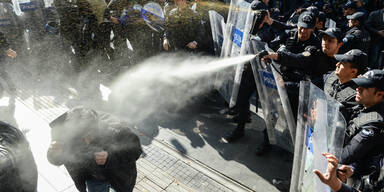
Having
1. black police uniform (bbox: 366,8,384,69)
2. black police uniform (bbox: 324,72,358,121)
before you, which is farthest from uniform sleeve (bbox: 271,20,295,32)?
black police uniform (bbox: 366,8,384,69)

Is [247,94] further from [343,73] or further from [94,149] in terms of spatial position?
[94,149]

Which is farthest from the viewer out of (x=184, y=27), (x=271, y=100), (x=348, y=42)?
(x=184, y=27)

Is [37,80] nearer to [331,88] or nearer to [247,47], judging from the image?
[247,47]

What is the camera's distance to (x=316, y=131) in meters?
2.11

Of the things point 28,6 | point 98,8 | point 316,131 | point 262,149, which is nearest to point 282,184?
point 262,149

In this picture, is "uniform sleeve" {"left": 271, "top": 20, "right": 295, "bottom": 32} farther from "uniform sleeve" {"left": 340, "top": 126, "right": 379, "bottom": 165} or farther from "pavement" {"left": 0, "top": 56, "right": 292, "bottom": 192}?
"uniform sleeve" {"left": 340, "top": 126, "right": 379, "bottom": 165}

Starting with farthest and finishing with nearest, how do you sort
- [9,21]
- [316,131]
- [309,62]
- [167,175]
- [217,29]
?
[9,21] → [217,29] → [167,175] → [309,62] → [316,131]

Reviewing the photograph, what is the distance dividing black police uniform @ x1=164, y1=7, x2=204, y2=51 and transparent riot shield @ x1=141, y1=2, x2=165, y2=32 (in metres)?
0.34

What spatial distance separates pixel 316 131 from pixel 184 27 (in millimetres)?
4784

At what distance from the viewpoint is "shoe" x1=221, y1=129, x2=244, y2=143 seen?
17.5 feet

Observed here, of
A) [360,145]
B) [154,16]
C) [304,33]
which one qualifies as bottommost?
[360,145]

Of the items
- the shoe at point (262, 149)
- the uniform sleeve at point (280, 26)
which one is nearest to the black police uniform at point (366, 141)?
the shoe at point (262, 149)

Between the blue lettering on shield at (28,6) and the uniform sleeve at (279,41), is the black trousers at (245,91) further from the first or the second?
the blue lettering on shield at (28,6)

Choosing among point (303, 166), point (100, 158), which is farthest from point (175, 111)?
point (303, 166)
